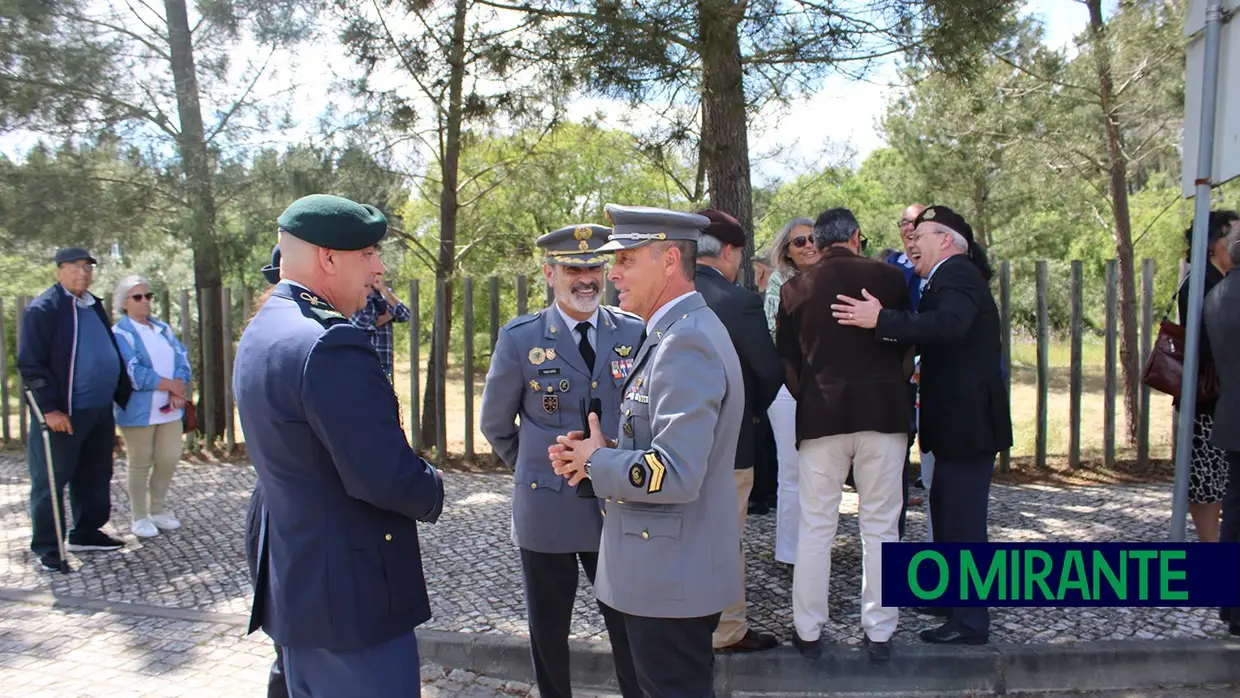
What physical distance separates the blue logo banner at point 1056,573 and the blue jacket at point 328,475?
225 centimetres

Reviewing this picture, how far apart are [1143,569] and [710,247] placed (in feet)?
7.40

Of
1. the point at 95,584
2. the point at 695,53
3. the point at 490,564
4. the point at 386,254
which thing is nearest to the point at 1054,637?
the point at 490,564

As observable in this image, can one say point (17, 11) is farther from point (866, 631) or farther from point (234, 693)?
point (866, 631)

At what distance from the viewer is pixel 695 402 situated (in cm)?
248

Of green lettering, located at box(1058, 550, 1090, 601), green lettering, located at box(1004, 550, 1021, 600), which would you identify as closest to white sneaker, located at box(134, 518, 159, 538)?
green lettering, located at box(1004, 550, 1021, 600)

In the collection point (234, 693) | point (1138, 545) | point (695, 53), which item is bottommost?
point (234, 693)

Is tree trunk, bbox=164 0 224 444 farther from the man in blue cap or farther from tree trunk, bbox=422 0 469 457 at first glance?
the man in blue cap

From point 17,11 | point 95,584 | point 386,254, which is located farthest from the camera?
point 386,254

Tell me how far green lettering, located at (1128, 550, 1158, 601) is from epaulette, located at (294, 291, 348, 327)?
127 inches

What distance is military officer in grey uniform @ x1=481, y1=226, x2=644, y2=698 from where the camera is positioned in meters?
3.43

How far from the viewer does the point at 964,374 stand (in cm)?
420

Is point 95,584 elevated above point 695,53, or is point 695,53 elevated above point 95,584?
point 695,53

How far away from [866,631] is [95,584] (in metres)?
4.52

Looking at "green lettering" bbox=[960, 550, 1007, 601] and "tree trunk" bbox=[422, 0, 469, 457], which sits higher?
"tree trunk" bbox=[422, 0, 469, 457]
